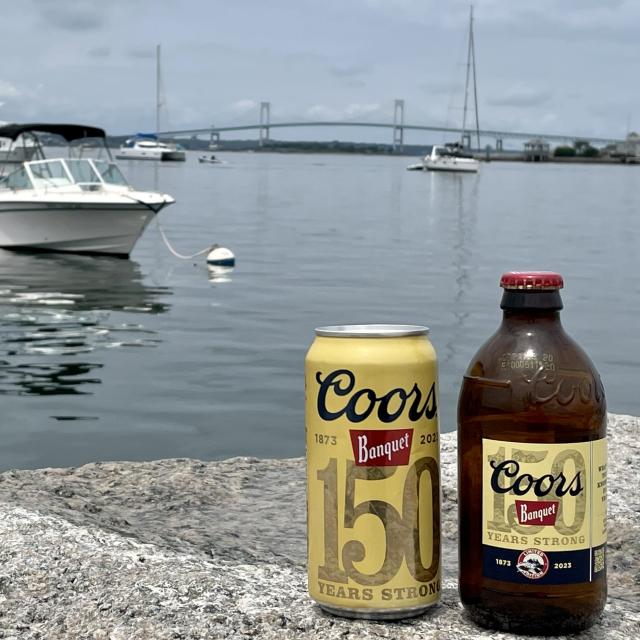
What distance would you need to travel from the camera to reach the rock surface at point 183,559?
2.35 metres

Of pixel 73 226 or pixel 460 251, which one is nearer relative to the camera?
pixel 73 226

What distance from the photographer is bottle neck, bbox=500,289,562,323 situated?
219cm

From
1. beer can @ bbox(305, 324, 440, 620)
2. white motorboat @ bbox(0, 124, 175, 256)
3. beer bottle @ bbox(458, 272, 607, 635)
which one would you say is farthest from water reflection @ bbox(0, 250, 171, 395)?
beer bottle @ bbox(458, 272, 607, 635)

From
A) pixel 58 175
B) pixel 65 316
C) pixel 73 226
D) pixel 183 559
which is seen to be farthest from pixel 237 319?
pixel 183 559

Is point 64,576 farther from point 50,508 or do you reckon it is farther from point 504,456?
point 504,456

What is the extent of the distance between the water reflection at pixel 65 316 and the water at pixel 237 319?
44 millimetres

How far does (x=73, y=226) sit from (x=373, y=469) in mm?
22009

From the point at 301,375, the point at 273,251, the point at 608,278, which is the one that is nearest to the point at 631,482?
the point at 301,375

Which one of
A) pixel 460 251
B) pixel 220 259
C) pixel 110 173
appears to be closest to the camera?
pixel 220 259

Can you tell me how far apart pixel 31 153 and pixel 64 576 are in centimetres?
2339

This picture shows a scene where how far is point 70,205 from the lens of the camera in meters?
22.8

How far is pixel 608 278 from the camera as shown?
2380 centimetres

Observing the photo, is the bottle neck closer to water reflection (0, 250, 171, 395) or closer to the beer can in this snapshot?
the beer can

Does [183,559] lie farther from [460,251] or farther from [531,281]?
[460,251]
